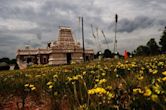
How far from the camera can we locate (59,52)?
88.9 m

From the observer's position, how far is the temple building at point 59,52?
292 ft

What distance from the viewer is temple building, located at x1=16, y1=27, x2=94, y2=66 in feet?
292

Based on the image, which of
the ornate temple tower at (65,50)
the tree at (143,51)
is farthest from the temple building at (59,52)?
the tree at (143,51)

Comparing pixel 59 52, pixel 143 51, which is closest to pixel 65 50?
pixel 59 52

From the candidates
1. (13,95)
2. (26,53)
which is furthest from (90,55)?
(13,95)

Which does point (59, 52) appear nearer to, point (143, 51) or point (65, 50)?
point (65, 50)

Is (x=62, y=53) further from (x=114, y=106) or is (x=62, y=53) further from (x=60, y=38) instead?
(x=114, y=106)

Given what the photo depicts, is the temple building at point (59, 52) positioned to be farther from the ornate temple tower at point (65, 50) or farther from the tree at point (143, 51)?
the tree at point (143, 51)

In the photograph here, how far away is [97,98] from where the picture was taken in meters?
3.24

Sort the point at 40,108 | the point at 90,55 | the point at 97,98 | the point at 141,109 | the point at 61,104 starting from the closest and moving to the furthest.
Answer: the point at 141,109 < the point at 97,98 < the point at 61,104 < the point at 40,108 < the point at 90,55

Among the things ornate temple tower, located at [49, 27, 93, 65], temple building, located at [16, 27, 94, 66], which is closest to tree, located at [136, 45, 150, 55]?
temple building, located at [16, 27, 94, 66]

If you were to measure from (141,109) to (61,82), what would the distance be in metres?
3.28

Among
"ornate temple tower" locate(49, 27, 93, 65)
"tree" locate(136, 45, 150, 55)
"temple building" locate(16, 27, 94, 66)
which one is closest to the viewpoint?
"tree" locate(136, 45, 150, 55)

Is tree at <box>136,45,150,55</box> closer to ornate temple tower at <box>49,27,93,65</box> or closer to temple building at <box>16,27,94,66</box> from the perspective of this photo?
temple building at <box>16,27,94,66</box>
